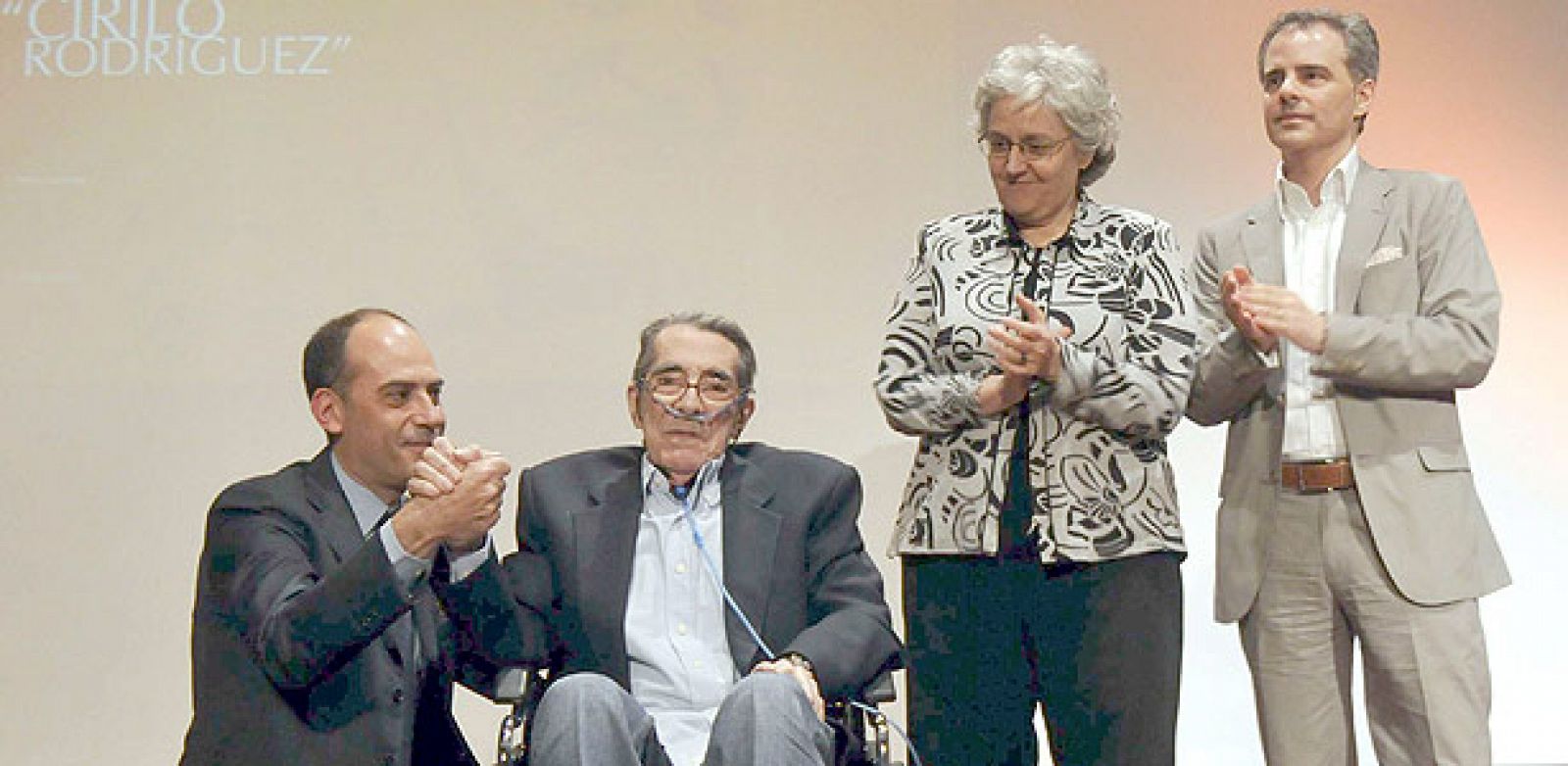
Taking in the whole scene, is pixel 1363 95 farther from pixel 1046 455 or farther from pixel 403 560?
pixel 403 560

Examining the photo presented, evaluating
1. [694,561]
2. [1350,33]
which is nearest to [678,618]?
[694,561]

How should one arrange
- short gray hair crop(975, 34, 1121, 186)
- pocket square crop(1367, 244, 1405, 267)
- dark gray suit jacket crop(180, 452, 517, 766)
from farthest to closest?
pocket square crop(1367, 244, 1405, 267) < short gray hair crop(975, 34, 1121, 186) < dark gray suit jacket crop(180, 452, 517, 766)

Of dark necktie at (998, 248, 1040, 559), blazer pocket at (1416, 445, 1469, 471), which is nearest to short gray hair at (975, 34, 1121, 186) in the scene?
dark necktie at (998, 248, 1040, 559)

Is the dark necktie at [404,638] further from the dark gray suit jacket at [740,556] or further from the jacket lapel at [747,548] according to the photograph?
the jacket lapel at [747,548]

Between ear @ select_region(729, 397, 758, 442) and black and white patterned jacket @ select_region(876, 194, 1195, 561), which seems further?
ear @ select_region(729, 397, 758, 442)

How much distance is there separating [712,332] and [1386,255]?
1246 mm

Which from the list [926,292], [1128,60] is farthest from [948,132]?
[926,292]

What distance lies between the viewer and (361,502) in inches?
122

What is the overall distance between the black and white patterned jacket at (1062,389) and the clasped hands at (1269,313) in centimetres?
9

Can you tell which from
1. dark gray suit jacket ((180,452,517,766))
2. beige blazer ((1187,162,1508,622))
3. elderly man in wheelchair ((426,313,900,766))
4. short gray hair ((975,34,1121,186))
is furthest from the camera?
beige blazer ((1187,162,1508,622))

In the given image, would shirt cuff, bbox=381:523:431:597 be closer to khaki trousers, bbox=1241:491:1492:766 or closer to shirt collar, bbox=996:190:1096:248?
shirt collar, bbox=996:190:1096:248

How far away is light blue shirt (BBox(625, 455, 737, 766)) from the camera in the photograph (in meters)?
3.07

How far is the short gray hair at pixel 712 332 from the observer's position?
3.24 metres

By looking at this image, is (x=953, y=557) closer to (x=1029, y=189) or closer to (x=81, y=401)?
(x=1029, y=189)
